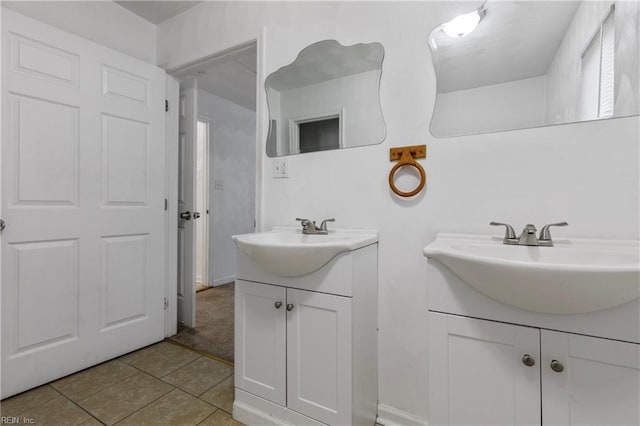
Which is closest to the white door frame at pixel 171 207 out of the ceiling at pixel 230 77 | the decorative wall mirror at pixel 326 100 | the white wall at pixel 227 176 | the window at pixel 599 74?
the ceiling at pixel 230 77

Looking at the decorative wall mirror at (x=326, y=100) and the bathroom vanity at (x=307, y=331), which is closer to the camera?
the bathroom vanity at (x=307, y=331)

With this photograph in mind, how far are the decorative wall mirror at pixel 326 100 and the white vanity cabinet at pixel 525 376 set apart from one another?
2.93 feet

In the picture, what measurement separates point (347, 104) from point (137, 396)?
5.91 feet

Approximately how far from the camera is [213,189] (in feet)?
11.5

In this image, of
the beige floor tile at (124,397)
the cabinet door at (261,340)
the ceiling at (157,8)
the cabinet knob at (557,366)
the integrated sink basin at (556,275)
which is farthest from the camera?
the ceiling at (157,8)

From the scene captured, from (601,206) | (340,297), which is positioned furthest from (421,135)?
(340,297)

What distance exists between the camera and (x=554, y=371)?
30.2 inches

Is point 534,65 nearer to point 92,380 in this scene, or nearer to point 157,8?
point 157,8

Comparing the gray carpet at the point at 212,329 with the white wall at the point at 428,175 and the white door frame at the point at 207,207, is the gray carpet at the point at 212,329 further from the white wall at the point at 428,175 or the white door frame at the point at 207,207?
the white wall at the point at 428,175

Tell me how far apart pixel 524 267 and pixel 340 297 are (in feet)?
2.01

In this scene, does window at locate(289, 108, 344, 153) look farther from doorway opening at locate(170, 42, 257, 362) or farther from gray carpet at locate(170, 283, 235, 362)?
gray carpet at locate(170, 283, 235, 362)

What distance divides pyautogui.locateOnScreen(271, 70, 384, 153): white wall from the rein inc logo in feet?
5.55

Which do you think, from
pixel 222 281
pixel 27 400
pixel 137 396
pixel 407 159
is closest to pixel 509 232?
pixel 407 159

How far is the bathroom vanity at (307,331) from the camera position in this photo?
3.59 ft
